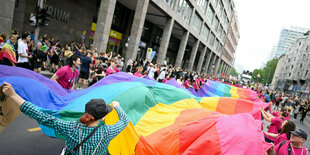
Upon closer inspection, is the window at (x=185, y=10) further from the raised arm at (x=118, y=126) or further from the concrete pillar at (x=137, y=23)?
the raised arm at (x=118, y=126)

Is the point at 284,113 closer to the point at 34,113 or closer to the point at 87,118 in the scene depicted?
the point at 87,118

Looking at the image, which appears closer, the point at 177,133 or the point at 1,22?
the point at 177,133

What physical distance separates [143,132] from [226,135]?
1.72 meters

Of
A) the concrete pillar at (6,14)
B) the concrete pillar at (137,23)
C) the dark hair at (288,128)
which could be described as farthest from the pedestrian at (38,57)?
the dark hair at (288,128)

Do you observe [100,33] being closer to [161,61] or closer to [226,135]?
[161,61]

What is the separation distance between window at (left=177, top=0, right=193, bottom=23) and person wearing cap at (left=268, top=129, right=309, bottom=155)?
73.4 feet

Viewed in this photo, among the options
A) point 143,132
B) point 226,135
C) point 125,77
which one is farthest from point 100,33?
point 226,135

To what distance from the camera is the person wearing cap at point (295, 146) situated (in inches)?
132

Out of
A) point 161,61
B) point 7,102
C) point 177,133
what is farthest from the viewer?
point 161,61

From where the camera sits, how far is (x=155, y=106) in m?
4.95

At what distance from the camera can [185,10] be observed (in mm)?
25375

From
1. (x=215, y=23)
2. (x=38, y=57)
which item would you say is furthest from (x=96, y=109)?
(x=215, y=23)

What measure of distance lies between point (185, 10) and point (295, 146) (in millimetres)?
24423

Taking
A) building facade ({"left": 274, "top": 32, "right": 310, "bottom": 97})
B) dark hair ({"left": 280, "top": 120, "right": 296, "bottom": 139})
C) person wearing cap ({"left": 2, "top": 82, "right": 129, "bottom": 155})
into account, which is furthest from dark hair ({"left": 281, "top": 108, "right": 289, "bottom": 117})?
building facade ({"left": 274, "top": 32, "right": 310, "bottom": 97})
